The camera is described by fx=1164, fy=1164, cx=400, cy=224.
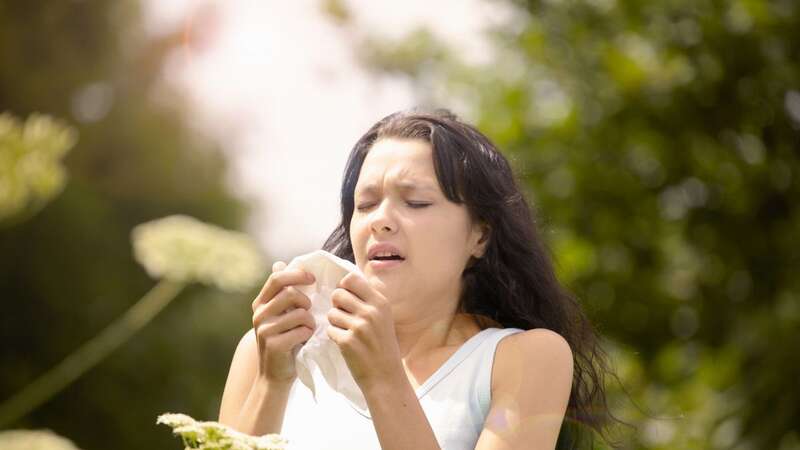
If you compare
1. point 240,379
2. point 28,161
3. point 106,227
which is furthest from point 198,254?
point 106,227

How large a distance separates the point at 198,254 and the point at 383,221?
68.0 inches

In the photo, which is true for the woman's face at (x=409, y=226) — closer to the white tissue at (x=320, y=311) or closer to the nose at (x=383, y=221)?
the nose at (x=383, y=221)

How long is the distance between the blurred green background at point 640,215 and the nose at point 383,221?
15.3ft

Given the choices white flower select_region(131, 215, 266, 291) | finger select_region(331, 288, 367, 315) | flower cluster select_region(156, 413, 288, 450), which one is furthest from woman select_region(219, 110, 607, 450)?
white flower select_region(131, 215, 266, 291)

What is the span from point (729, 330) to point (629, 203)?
1244 millimetres

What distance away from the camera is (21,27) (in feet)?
38.7

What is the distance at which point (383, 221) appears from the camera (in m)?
1.88

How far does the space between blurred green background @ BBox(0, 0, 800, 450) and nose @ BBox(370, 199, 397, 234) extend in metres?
4.67

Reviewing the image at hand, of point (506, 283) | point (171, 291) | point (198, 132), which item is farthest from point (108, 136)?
point (506, 283)

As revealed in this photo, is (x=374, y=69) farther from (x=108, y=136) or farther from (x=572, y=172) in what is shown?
(x=108, y=136)

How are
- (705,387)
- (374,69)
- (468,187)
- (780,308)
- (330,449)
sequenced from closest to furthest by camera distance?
(330,449) → (468,187) → (780,308) → (705,387) → (374,69)

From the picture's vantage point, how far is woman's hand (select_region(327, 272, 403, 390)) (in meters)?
1.60

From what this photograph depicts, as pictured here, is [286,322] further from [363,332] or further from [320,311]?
[363,332]

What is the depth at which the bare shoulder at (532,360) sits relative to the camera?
185 cm
